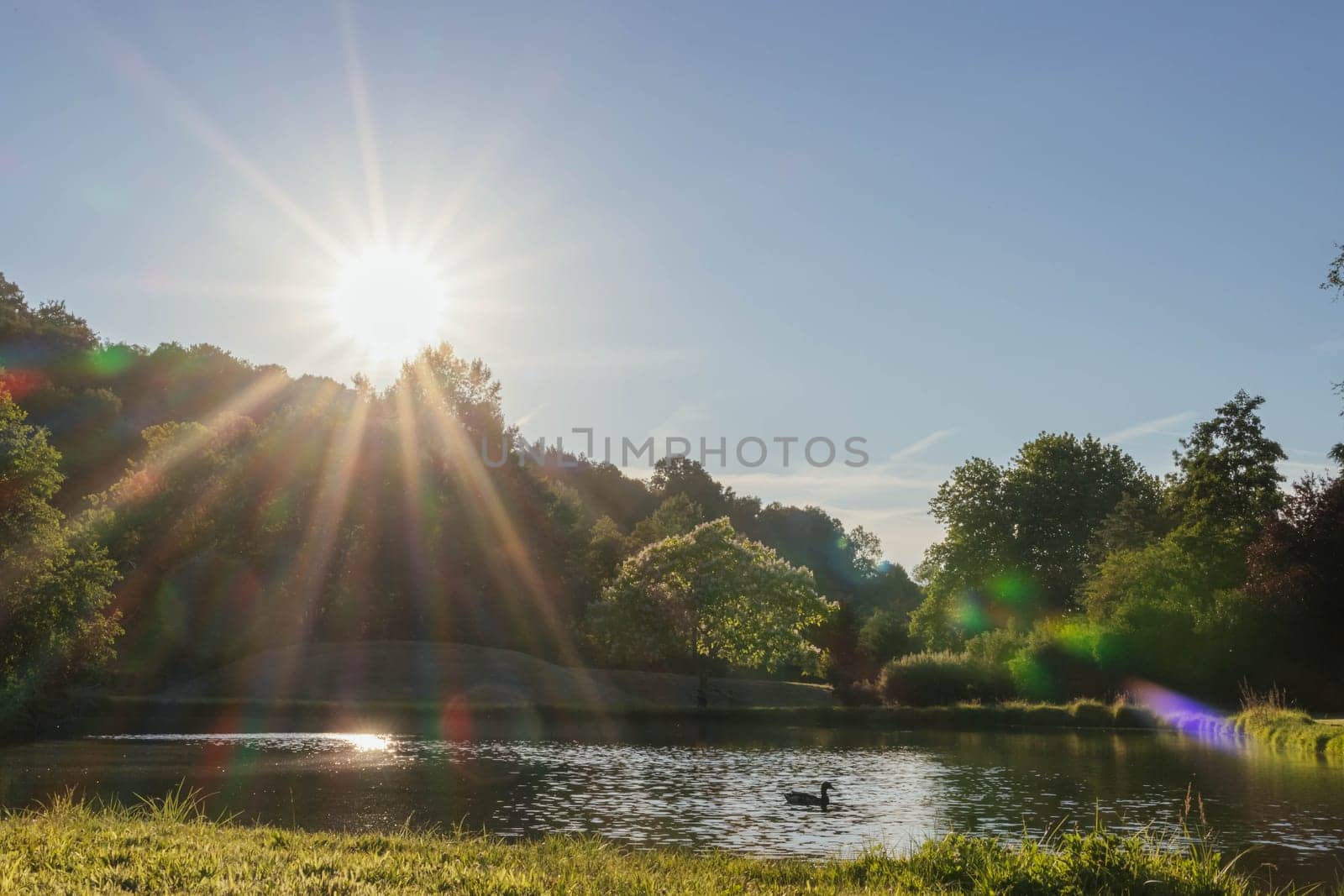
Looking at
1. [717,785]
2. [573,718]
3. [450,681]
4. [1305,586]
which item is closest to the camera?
[717,785]

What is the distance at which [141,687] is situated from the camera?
58.3 m

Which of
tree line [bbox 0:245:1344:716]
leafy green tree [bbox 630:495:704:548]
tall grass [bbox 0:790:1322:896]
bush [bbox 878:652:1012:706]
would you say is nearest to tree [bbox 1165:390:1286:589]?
tree line [bbox 0:245:1344:716]

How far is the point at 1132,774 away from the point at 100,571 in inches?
1434

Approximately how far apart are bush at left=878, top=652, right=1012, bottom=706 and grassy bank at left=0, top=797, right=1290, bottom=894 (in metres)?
44.2

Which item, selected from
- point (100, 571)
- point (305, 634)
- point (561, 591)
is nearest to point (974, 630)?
point (561, 591)

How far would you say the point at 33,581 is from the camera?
3666 cm

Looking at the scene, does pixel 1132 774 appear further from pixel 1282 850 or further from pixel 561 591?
pixel 561 591

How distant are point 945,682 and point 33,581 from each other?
138 feet

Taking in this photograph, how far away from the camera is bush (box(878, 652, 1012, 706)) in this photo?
55969mm

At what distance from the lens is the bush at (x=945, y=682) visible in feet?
184

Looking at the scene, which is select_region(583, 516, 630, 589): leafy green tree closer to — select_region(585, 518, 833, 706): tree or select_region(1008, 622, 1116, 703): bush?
select_region(585, 518, 833, 706): tree

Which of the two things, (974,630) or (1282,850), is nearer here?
(1282,850)

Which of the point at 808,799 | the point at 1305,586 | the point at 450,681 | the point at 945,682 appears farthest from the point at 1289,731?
the point at 450,681

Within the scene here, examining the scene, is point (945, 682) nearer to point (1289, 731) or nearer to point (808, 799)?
point (1289, 731)
